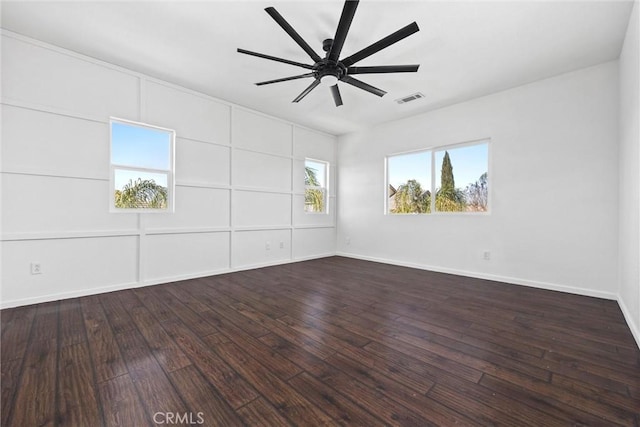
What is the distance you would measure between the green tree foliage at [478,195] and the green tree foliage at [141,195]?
4833 millimetres

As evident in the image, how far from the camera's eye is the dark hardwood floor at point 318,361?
1305mm

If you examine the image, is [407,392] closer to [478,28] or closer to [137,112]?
[478,28]

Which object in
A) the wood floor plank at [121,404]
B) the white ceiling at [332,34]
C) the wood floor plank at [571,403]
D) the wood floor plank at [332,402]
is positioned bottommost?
the wood floor plank at [571,403]

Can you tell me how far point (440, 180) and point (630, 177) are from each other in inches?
93.8

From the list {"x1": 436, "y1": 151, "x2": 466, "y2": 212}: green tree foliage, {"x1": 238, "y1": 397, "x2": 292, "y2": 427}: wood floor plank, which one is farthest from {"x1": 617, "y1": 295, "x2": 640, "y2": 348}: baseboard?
{"x1": 238, "y1": 397, "x2": 292, "y2": 427}: wood floor plank

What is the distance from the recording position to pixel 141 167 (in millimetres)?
3576

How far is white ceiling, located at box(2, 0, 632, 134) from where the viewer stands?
234 centimetres

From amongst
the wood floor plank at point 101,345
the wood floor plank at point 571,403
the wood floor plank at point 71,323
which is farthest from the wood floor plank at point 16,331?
the wood floor plank at point 571,403

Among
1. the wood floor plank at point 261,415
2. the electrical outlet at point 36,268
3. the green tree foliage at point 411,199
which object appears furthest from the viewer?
the green tree foliage at point 411,199

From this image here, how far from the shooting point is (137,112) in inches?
137

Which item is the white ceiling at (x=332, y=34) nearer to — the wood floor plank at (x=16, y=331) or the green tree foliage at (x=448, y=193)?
the green tree foliage at (x=448, y=193)

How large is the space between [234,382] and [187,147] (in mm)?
3506

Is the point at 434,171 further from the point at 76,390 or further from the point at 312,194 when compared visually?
the point at 76,390

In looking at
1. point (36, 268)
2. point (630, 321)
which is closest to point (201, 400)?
point (36, 268)
